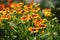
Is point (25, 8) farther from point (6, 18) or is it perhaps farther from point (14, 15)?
point (6, 18)

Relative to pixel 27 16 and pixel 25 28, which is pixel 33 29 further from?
pixel 27 16

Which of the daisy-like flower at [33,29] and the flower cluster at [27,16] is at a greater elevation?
the flower cluster at [27,16]

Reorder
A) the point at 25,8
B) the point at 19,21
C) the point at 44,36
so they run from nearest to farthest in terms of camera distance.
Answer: the point at 44,36 < the point at 19,21 < the point at 25,8

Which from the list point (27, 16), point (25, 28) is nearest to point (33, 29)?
point (25, 28)

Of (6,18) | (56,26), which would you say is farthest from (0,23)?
(56,26)

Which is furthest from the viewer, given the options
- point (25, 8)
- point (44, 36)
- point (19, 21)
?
point (25, 8)

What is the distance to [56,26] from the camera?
3355mm

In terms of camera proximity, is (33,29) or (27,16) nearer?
(33,29)

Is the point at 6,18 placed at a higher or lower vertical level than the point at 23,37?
higher

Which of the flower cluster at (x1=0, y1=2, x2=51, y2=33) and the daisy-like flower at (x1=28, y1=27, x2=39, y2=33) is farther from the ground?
the flower cluster at (x1=0, y1=2, x2=51, y2=33)

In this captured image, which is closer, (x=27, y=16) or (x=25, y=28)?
(x=25, y=28)

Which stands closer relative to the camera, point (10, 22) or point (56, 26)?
point (10, 22)

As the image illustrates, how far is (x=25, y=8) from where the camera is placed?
365cm

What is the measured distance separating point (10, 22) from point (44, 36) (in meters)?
0.39
